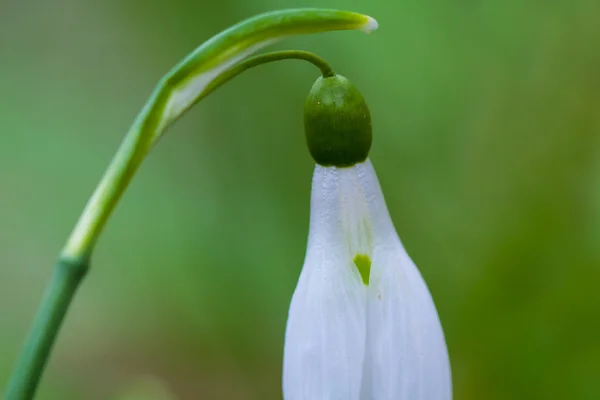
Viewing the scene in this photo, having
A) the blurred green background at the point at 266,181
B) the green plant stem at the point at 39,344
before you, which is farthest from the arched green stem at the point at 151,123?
the blurred green background at the point at 266,181

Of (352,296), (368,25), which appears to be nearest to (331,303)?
(352,296)

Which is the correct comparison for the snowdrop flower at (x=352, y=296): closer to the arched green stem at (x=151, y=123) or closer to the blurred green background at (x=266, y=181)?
the arched green stem at (x=151, y=123)

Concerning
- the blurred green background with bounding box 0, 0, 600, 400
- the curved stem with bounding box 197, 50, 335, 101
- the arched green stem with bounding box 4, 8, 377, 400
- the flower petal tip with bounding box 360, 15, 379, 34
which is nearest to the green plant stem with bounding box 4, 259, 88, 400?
the arched green stem with bounding box 4, 8, 377, 400

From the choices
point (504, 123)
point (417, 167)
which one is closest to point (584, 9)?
point (504, 123)

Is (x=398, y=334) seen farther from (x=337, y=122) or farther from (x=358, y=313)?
(x=337, y=122)

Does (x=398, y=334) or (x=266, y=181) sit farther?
(x=266, y=181)

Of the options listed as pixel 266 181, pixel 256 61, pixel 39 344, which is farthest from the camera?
pixel 266 181

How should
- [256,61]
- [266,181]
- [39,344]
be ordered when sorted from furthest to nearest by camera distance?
[266,181] → [256,61] → [39,344]

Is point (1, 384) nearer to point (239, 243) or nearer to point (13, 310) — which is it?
point (13, 310)
